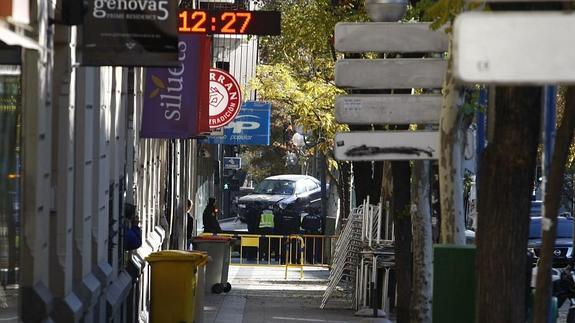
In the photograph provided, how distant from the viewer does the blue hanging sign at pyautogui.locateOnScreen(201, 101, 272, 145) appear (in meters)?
35.8

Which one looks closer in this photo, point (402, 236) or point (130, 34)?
point (130, 34)

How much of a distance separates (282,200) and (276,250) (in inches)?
576

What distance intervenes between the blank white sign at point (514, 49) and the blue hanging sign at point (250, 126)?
3128cm

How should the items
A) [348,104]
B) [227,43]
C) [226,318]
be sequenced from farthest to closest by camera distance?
[227,43]
[226,318]
[348,104]

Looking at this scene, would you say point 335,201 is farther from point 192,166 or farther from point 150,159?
point 150,159

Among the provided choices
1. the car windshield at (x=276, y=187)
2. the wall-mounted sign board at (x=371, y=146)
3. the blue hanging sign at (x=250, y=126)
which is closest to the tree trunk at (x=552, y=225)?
the wall-mounted sign board at (x=371, y=146)

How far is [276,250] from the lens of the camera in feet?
126

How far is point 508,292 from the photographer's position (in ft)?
30.1

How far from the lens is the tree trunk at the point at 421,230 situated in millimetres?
16797

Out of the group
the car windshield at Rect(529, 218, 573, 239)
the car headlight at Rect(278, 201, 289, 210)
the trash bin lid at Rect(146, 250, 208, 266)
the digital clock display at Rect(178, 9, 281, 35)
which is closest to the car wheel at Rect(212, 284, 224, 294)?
the car windshield at Rect(529, 218, 573, 239)

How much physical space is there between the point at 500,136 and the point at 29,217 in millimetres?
3826

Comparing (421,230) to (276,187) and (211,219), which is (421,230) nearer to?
(211,219)

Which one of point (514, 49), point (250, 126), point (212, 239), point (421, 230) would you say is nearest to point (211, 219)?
point (250, 126)

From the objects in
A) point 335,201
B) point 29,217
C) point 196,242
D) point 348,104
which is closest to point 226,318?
point 196,242
